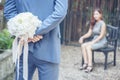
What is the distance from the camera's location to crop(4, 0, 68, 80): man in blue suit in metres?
3.34

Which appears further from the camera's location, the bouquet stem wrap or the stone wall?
the stone wall

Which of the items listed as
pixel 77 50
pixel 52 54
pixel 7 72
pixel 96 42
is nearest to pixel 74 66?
pixel 96 42

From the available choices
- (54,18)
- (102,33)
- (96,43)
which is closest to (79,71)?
(96,43)

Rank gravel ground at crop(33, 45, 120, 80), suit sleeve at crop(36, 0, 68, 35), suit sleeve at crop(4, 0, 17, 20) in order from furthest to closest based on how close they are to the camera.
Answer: gravel ground at crop(33, 45, 120, 80)
suit sleeve at crop(4, 0, 17, 20)
suit sleeve at crop(36, 0, 68, 35)

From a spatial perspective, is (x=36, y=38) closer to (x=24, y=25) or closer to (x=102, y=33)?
(x=24, y=25)

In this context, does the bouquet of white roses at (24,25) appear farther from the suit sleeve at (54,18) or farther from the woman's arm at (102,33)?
the woman's arm at (102,33)

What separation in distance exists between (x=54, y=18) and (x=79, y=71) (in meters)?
4.54

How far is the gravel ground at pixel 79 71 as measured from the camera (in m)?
7.27

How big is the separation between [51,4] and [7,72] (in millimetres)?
2558

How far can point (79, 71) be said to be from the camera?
7750 mm

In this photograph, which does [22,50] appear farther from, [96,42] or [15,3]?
[96,42]

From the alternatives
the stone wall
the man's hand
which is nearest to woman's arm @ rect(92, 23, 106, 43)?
the stone wall

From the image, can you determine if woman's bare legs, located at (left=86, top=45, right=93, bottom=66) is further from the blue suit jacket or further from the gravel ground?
the blue suit jacket

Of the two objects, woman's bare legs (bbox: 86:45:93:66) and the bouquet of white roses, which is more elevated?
the bouquet of white roses
